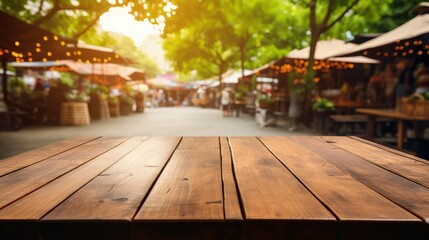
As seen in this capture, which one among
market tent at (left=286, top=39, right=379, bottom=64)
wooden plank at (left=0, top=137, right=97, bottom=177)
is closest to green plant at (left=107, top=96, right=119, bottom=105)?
market tent at (left=286, top=39, right=379, bottom=64)

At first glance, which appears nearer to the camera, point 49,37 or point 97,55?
point 49,37

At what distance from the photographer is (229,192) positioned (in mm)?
1088

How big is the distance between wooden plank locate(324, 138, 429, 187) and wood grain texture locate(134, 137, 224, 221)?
85 cm

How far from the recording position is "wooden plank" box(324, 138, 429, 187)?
1390mm

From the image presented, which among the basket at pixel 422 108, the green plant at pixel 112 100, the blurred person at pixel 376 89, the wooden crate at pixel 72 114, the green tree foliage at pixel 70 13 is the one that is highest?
the green tree foliage at pixel 70 13

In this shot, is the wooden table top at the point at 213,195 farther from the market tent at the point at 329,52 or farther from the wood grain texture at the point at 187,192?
the market tent at the point at 329,52

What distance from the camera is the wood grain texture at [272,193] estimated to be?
89 centimetres

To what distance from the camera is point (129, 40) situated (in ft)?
179

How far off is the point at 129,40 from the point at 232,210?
5745 centimetres

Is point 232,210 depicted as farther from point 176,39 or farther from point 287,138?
point 176,39

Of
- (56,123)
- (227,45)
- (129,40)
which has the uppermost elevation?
(129,40)

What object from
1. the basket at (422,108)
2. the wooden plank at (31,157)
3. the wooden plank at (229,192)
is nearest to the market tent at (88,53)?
the wooden plank at (31,157)

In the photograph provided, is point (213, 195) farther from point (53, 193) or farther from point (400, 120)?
point (400, 120)

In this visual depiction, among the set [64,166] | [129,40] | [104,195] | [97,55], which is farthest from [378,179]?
[129,40]
